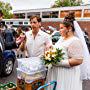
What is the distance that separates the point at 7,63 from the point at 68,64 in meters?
5.30

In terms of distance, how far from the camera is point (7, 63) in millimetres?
9383

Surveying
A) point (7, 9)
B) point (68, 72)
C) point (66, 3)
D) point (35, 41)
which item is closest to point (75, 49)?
point (68, 72)

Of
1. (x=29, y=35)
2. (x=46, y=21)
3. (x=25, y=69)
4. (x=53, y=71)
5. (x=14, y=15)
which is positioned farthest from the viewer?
(x=14, y=15)

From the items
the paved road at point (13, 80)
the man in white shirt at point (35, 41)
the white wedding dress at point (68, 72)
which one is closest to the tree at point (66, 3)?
the paved road at point (13, 80)

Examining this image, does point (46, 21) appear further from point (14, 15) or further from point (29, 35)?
point (29, 35)

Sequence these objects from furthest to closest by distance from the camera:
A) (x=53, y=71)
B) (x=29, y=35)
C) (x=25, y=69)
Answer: (x=29, y=35)
(x=53, y=71)
(x=25, y=69)

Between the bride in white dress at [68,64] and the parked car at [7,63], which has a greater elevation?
the bride in white dress at [68,64]

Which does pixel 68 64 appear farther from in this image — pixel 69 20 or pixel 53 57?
pixel 69 20

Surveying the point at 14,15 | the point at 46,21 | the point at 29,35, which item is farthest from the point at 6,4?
the point at 29,35

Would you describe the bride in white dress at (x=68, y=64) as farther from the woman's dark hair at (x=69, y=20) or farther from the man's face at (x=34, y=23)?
the man's face at (x=34, y=23)

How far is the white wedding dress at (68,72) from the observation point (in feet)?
14.2

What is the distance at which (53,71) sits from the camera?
14.8 feet

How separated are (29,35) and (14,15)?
6941 centimetres

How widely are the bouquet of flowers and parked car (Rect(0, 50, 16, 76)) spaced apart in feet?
15.3
